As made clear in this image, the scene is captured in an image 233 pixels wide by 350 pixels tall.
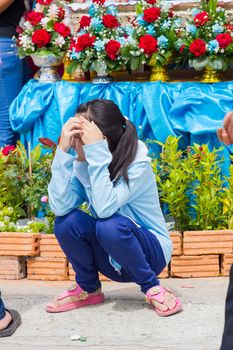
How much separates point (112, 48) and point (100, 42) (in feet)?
0.34

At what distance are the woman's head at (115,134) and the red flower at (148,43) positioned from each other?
5.52ft

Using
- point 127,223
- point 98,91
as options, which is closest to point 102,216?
point 127,223

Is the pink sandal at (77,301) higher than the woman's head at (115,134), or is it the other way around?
the woman's head at (115,134)

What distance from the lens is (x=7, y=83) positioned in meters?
5.89

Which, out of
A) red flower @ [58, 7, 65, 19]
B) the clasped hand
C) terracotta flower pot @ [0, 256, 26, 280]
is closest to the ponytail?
the clasped hand

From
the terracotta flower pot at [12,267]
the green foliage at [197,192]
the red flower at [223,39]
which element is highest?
the red flower at [223,39]

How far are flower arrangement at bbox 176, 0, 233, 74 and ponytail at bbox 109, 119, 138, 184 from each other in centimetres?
172

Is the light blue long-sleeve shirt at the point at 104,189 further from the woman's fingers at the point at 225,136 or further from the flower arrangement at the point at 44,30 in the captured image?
the flower arrangement at the point at 44,30

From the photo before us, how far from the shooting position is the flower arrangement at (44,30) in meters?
5.61

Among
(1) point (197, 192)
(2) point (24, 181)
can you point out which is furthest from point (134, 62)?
(1) point (197, 192)

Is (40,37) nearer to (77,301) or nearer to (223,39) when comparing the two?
(223,39)

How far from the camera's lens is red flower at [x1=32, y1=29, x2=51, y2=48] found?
220 inches

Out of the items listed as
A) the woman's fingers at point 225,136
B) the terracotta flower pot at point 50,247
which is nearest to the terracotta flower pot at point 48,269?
the terracotta flower pot at point 50,247

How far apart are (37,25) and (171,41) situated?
90 centimetres
